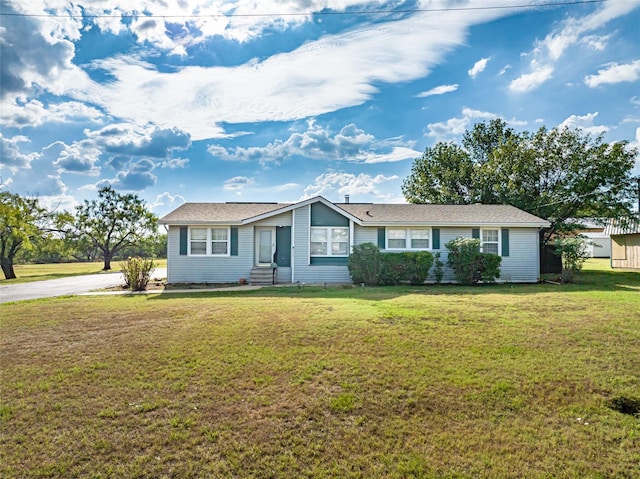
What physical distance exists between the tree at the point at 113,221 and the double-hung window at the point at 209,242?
76.4 feet

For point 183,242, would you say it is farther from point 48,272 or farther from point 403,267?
point 48,272

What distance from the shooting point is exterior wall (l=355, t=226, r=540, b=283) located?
52.4 ft

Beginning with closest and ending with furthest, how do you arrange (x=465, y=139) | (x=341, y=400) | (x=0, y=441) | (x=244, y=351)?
(x=0, y=441) < (x=341, y=400) < (x=244, y=351) < (x=465, y=139)

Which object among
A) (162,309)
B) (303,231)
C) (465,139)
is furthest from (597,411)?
(465,139)

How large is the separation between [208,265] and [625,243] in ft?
91.6

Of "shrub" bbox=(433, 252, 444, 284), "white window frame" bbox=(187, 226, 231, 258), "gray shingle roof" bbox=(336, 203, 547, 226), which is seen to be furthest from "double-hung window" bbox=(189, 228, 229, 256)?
"shrub" bbox=(433, 252, 444, 284)

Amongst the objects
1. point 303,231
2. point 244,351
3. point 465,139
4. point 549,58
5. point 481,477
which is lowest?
point 481,477

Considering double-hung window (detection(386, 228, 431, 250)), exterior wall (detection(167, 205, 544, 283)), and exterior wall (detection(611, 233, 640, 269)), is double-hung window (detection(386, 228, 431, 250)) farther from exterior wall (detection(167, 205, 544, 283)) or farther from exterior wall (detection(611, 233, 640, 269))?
exterior wall (detection(611, 233, 640, 269))

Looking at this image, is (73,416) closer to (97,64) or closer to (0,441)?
(0,441)

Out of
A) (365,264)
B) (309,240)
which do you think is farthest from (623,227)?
(309,240)

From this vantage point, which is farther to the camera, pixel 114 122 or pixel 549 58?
pixel 114 122

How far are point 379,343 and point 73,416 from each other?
4248 mm

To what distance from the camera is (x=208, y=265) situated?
15734 mm

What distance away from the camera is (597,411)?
4.07m
